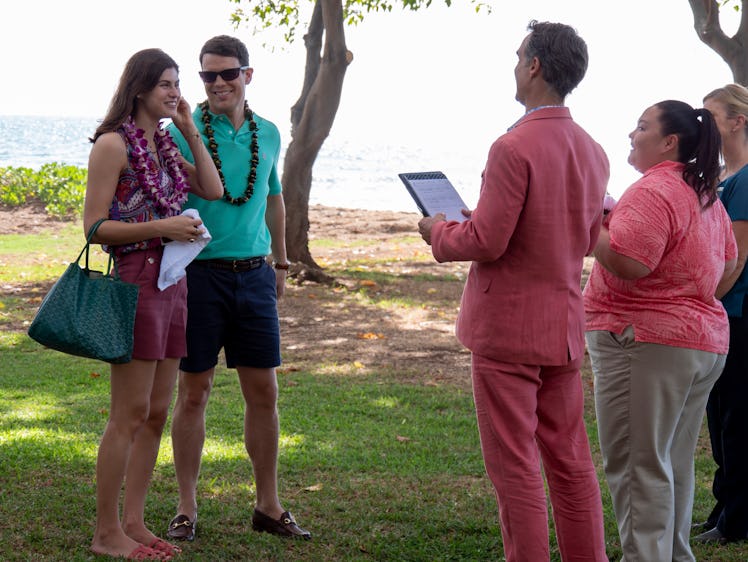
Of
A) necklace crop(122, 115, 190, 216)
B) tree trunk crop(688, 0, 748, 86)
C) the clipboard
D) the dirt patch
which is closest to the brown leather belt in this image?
necklace crop(122, 115, 190, 216)

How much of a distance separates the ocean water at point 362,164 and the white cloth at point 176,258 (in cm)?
859

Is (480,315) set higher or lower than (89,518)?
higher

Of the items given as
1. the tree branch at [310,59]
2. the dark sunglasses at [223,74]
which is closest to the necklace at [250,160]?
the dark sunglasses at [223,74]

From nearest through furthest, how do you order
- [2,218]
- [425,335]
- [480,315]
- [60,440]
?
[480,315] → [60,440] → [425,335] → [2,218]

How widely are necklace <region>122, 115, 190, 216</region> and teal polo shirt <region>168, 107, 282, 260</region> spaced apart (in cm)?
22

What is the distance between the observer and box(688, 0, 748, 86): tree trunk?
8922mm

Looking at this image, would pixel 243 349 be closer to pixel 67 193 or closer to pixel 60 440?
pixel 60 440

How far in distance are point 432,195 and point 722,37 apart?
626 centimetres

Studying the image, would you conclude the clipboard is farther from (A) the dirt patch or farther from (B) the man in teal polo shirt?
(A) the dirt patch

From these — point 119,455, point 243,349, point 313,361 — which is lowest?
point 313,361

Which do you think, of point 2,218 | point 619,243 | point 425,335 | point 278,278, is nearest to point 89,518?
point 278,278

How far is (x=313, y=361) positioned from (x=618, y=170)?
28507mm

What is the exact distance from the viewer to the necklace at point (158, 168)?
4.07 meters

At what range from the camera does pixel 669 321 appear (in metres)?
3.90
